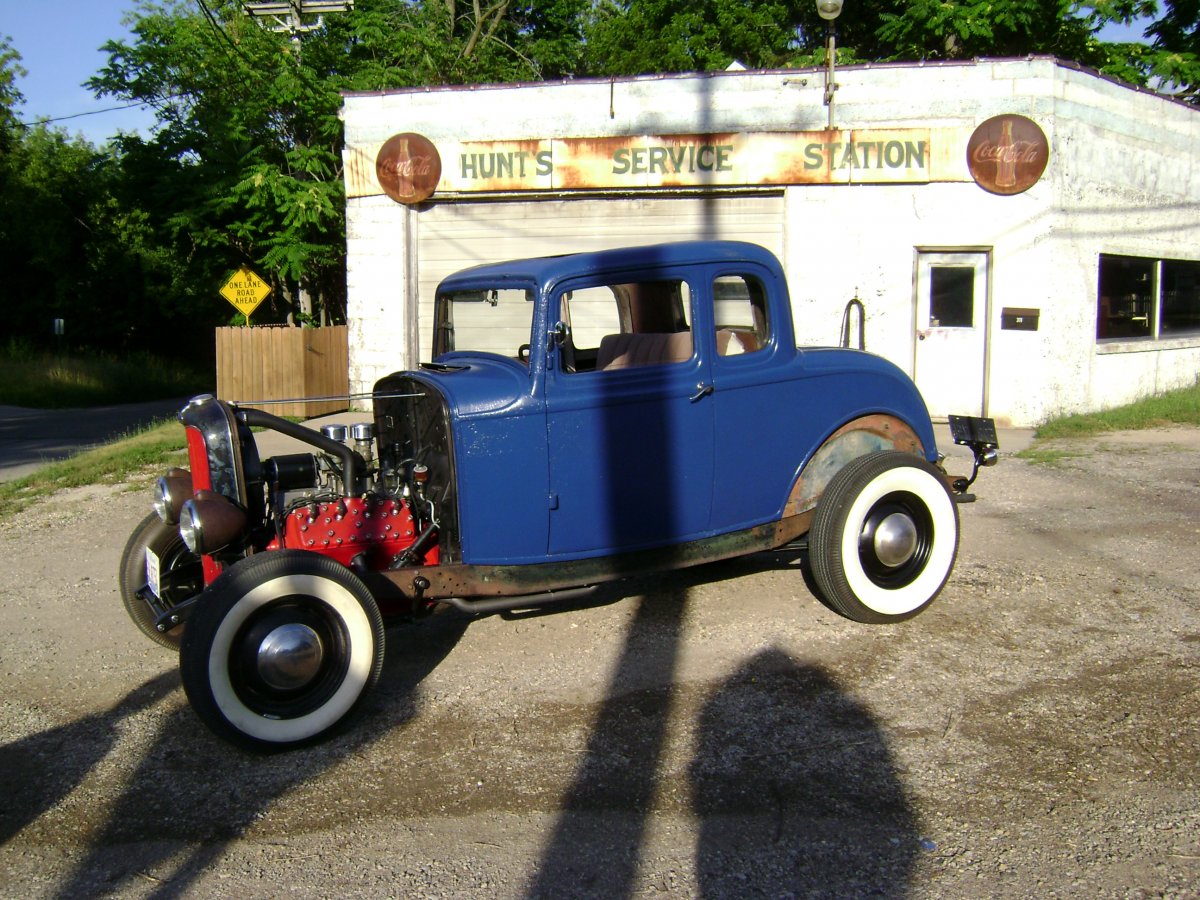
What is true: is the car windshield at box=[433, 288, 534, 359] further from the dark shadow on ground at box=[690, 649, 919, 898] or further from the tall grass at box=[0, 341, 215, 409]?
the tall grass at box=[0, 341, 215, 409]

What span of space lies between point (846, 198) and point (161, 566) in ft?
31.5

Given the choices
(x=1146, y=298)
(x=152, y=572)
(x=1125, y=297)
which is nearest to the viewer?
(x=152, y=572)

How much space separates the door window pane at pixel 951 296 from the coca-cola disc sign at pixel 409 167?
614cm

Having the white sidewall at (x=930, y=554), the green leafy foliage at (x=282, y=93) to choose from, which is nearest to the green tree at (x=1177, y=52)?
the green leafy foliage at (x=282, y=93)

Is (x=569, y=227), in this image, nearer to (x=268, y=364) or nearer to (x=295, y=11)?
(x=268, y=364)

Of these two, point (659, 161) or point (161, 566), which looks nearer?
point (161, 566)

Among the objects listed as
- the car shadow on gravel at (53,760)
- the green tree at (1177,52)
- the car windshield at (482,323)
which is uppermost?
the green tree at (1177,52)

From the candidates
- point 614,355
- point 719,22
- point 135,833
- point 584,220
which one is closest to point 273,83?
point 584,220

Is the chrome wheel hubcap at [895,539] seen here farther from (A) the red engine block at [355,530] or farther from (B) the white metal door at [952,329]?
(B) the white metal door at [952,329]

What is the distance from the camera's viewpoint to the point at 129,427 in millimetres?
16375

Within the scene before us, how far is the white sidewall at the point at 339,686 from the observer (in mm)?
4090

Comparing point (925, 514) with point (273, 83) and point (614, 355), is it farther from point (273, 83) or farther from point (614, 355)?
point (273, 83)

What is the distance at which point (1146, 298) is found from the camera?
14.0m

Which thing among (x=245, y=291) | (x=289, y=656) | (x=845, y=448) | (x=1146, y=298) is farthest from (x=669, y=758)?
(x=245, y=291)
